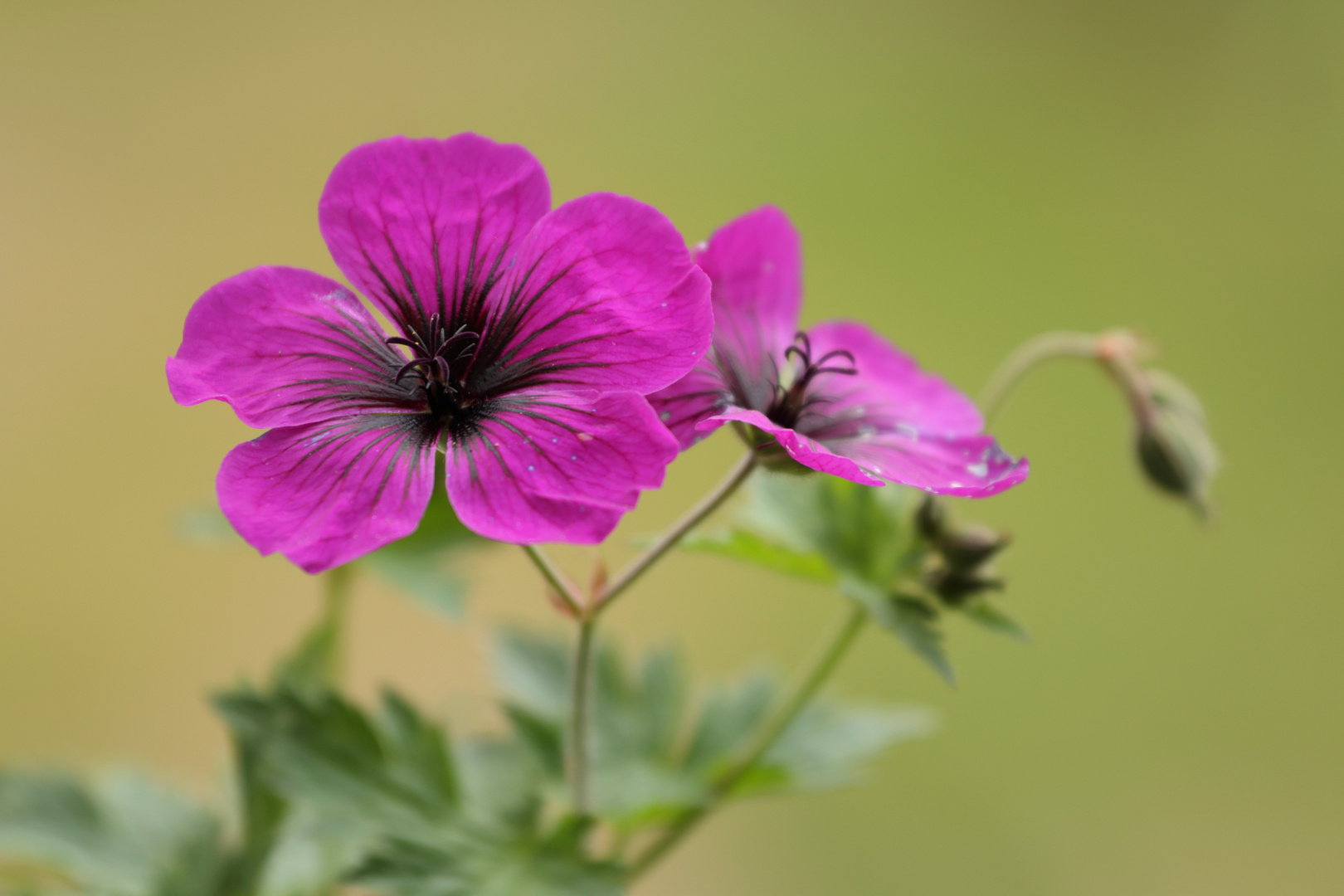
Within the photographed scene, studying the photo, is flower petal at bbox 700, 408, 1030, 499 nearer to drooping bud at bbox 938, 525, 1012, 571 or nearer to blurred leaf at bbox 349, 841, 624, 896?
drooping bud at bbox 938, 525, 1012, 571

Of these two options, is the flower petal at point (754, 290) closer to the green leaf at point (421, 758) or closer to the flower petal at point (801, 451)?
the flower petal at point (801, 451)

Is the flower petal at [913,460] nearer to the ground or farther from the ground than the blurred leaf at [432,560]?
farther from the ground

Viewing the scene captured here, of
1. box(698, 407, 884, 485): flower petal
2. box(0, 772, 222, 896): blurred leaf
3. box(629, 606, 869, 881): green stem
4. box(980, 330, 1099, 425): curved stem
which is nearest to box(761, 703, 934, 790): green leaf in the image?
box(629, 606, 869, 881): green stem

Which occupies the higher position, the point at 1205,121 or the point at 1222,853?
the point at 1205,121

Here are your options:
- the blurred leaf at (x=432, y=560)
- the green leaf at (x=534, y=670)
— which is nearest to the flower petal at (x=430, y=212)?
the blurred leaf at (x=432, y=560)

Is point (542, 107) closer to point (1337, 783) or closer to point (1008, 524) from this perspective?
point (1008, 524)

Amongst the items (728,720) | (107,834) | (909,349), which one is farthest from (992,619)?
(909,349)

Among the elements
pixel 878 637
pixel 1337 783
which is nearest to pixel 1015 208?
pixel 878 637
